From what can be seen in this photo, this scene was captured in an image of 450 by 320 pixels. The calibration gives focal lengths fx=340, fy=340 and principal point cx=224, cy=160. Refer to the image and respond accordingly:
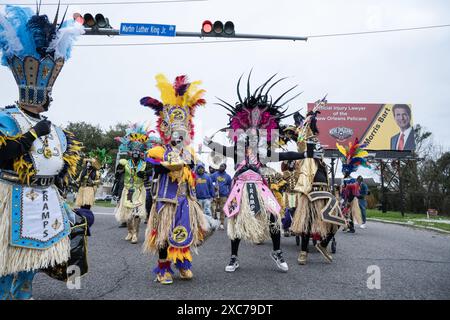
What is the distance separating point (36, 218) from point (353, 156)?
6.33 meters

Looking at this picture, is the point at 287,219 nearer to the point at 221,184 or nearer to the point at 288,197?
the point at 288,197

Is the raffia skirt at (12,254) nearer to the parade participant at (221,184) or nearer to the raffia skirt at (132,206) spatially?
the raffia skirt at (132,206)

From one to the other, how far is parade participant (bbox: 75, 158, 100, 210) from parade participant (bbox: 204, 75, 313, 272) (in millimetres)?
6145

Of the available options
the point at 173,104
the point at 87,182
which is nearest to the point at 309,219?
the point at 173,104

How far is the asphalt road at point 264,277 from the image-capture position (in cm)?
391

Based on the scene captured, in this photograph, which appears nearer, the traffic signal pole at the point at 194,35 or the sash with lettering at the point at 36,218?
the sash with lettering at the point at 36,218

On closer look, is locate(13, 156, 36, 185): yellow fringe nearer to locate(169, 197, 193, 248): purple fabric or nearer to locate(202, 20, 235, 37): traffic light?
locate(169, 197, 193, 248): purple fabric

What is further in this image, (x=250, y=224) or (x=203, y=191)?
(x=203, y=191)

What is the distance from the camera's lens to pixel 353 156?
745cm

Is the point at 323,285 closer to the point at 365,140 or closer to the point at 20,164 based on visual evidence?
the point at 20,164

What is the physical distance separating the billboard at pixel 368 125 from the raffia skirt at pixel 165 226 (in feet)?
82.4

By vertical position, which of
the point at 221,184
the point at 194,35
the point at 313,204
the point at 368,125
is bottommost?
the point at 313,204

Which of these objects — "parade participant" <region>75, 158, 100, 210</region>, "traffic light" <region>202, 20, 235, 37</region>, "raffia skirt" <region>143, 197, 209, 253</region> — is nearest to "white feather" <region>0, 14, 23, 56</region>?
"raffia skirt" <region>143, 197, 209, 253</region>

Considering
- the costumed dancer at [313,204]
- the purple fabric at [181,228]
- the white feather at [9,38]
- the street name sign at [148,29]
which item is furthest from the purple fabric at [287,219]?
the white feather at [9,38]
